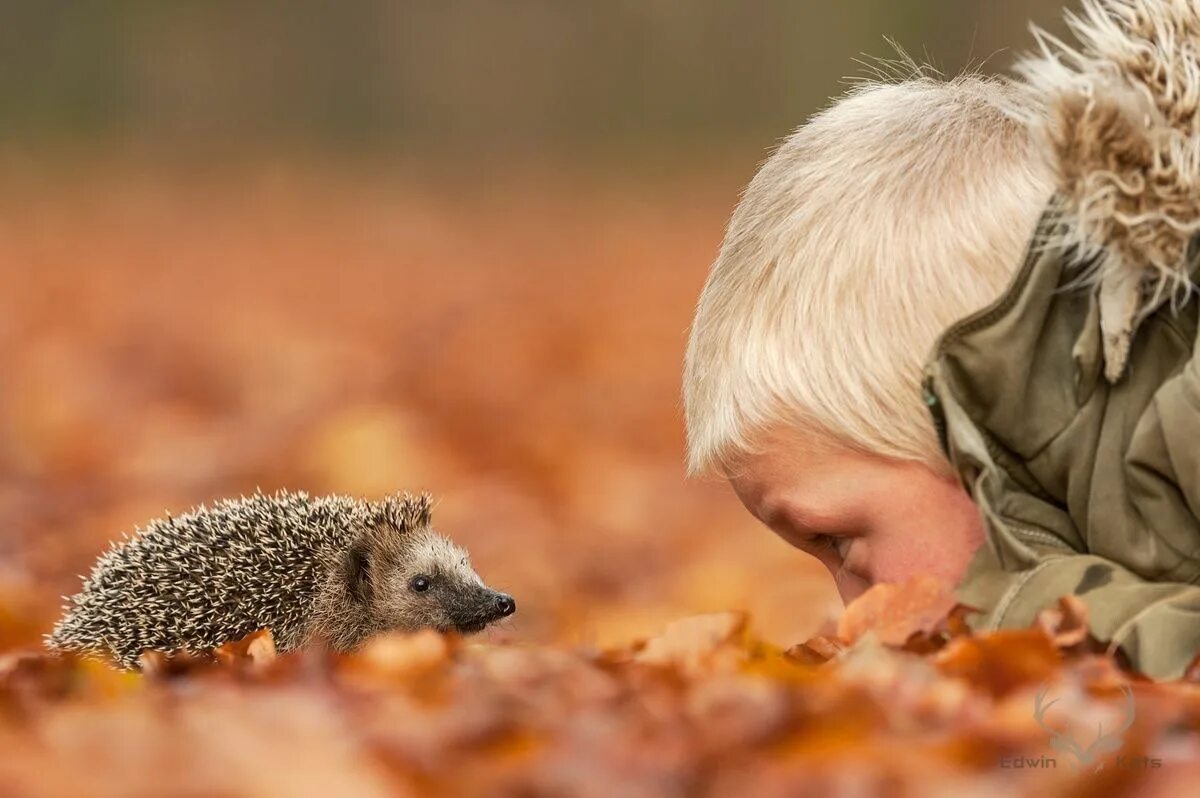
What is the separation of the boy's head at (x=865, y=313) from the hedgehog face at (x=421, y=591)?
3.44 feet

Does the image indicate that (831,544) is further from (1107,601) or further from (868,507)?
(1107,601)

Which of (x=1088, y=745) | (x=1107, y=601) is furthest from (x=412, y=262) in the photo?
(x=1088, y=745)

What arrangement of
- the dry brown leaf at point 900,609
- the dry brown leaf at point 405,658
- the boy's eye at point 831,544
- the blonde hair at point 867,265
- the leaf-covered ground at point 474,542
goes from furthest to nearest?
the boy's eye at point 831,544, the blonde hair at point 867,265, the dry brown leaf at point 900,609, the dry brown leaf at point 405,658, the leaf-covered ground at point 474,542

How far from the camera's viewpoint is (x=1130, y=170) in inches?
145

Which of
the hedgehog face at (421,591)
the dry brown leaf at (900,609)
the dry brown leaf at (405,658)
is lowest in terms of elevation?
the dry brown leaf at (900,609)

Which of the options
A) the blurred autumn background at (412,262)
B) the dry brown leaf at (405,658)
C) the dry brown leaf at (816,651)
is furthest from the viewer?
the blurred autumn background at (412,262)

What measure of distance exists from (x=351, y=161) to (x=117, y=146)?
392 centimetres

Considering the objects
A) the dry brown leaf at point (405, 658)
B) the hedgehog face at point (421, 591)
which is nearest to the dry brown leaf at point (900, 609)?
the dry brown leaf at point (405, 658)

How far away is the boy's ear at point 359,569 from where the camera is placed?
509 centimetres

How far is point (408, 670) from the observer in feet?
11.4

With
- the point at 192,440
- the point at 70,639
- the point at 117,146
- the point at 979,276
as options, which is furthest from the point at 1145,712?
the point at 117,146

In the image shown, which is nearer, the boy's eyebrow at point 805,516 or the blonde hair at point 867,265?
the blonde hair at point 867,265

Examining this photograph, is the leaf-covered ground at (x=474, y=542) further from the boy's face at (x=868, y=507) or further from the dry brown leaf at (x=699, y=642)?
the boy's face at (x=868, y=507)

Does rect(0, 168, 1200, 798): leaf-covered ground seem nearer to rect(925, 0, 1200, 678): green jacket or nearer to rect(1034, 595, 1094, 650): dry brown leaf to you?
rect(1034, 595, 1094, 650): dry brown leaf
